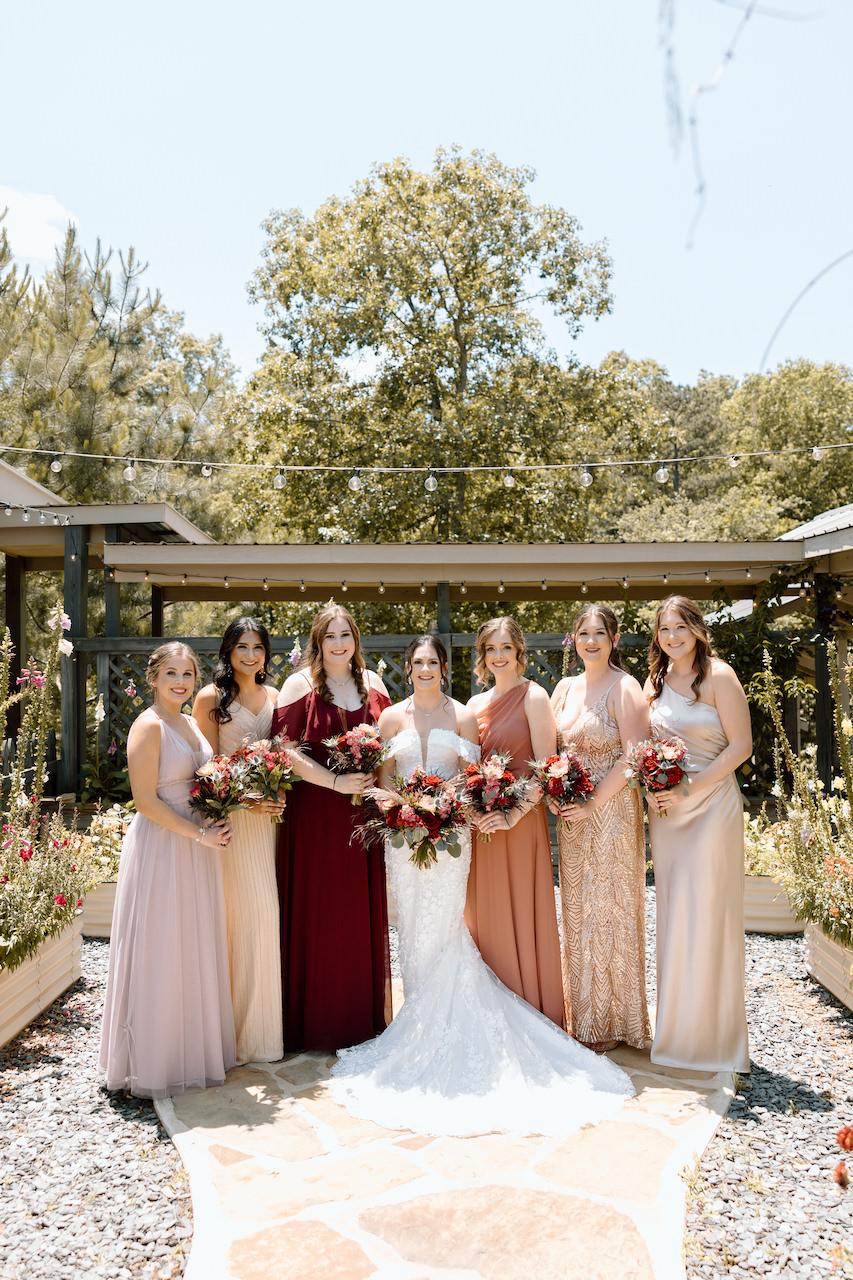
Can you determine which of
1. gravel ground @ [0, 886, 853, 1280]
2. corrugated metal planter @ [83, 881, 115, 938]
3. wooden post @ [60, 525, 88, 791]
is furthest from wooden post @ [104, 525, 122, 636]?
gravel ground @ [0, 886, 853, 1280]

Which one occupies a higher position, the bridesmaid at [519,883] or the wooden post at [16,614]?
the wooden post at [16,614]

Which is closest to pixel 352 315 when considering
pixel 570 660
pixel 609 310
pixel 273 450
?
pixel 273 450

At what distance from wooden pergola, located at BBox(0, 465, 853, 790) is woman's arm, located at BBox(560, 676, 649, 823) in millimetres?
5699

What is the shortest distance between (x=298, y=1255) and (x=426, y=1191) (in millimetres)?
556

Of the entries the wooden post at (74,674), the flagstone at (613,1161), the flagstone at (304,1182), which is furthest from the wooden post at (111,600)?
the flagstone at (613,1161)

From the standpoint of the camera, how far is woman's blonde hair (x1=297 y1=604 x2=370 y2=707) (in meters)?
4.78

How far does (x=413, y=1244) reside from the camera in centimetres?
300

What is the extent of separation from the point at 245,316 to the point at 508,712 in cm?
1941

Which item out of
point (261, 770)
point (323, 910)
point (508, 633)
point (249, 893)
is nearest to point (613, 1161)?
point (323, 910)

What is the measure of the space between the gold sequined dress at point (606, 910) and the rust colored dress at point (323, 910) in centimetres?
104

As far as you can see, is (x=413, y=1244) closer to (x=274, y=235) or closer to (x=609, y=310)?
(x=609, y=310)

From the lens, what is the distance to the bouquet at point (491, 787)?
4.37 m

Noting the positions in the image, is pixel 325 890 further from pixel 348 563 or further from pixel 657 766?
pixel 348 563

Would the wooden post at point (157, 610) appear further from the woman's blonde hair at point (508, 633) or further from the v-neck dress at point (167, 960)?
the woman's blonde hair at point (508, 633)
